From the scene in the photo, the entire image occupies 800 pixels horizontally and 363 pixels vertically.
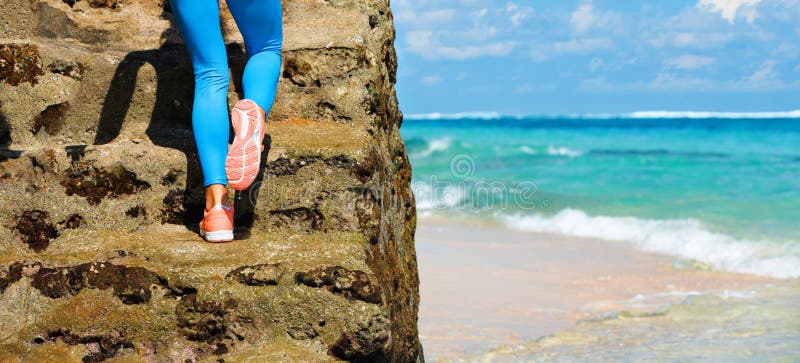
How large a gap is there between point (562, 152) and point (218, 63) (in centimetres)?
2127

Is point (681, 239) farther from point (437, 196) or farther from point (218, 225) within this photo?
point (218, 225)

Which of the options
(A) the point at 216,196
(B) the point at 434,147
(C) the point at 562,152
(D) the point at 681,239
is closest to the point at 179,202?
(A) the point at 216,196

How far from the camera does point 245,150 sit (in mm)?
2797

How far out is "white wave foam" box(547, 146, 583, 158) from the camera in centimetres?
2295

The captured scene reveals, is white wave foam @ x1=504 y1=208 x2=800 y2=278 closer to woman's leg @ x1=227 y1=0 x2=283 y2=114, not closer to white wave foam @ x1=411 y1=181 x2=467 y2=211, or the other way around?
white wave foam @ x1=411 y1=181 x2=467 y2=211

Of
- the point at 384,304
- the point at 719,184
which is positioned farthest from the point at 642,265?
the point at 719,184

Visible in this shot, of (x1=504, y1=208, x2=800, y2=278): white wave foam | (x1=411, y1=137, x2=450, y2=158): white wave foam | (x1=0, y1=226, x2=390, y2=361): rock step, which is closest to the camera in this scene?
Answer: (x1=0, y1=226, x2=390, y2=361): rock step

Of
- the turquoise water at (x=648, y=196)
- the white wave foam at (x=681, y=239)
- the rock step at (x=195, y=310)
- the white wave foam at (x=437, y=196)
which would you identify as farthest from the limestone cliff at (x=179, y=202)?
→ the white wave foam at (x=437, y=196)

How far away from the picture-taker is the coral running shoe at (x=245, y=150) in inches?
110

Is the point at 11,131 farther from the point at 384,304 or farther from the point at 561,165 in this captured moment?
the point at 561,165

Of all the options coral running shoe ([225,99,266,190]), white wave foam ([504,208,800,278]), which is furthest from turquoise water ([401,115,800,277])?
coral running shoe ([225,99,266,190])

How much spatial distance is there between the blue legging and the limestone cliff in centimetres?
17

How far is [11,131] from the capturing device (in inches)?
127

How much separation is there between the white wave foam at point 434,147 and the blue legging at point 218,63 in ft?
69.5
